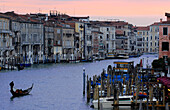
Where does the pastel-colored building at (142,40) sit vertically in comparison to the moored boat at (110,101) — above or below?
above

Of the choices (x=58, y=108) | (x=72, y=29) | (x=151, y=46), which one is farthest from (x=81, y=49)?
(x=58, y=108)

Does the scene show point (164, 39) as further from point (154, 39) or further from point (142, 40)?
point (142, 40)

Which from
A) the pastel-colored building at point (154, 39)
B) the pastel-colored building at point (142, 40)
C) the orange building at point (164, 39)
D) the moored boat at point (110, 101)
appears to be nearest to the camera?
the moored boat at point (110, 101)

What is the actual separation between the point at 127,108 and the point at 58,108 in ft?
10.7

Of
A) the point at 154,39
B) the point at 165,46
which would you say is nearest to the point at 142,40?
the point at 154,39

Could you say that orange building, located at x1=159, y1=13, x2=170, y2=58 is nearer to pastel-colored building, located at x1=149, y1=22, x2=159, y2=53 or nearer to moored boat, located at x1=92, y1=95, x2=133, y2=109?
moored boat, located at x1=92, y1=95, x2=133, y2=109

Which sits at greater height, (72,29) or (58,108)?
(72,29)

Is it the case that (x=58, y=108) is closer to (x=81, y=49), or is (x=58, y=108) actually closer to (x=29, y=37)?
(x=29, y=37)

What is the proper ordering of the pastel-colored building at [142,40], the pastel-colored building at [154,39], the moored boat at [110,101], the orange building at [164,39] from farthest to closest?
the pastel-colored building at [142,40] < the pastel-colored building at [154,39] < the orange building at [164,39] < the moored boat at [110,101]

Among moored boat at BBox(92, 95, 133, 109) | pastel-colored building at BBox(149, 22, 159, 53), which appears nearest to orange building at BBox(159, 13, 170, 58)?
moored boat at BBox(92, 95, 133, 109)

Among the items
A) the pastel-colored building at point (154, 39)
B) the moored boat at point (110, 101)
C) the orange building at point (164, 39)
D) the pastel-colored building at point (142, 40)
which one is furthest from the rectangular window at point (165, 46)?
the pastel-colored building at point (142, 40)

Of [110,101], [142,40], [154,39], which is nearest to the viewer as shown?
[110,101]

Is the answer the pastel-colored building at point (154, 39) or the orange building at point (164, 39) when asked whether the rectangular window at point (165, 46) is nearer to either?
the orange building at point (164, 39)

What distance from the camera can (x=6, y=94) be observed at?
80.0ft
